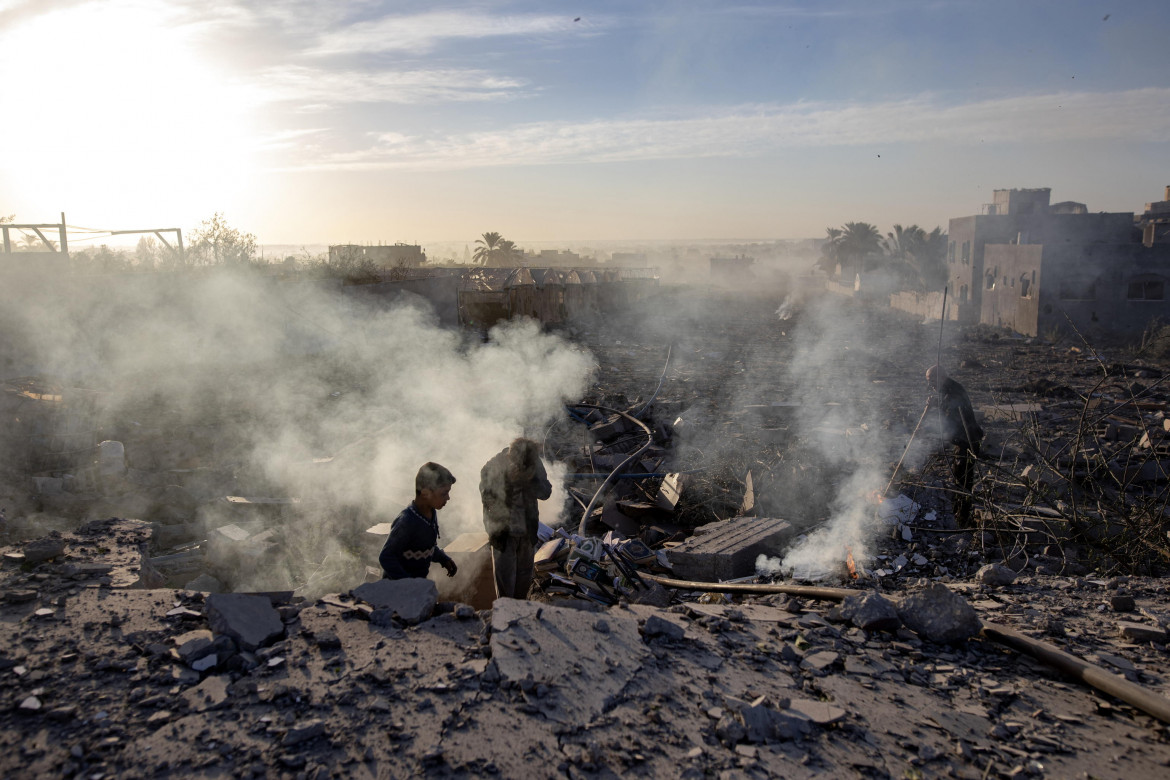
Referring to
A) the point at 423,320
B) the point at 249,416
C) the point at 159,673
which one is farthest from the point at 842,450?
the point at 423,320

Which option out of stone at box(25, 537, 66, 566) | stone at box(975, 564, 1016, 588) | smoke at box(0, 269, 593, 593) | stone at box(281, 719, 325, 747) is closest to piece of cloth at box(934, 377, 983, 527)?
stone at box(975, 564, 1016, 588)

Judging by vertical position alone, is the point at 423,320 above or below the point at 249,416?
above

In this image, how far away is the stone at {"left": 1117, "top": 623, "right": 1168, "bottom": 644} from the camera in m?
3.16

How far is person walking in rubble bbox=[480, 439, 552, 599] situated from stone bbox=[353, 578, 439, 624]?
69cm

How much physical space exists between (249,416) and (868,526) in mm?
7838

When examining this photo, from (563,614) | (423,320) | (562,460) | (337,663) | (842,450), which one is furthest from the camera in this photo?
(423,320)

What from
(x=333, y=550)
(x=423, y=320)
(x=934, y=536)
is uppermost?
(x=423, y=320)

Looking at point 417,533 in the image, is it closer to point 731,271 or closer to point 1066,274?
point 1066,274

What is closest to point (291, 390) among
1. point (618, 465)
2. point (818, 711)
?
point (618, 465)

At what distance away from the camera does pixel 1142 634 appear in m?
3.17

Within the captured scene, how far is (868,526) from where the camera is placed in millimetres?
5688

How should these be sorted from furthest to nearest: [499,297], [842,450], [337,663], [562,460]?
[499,297] → [562,460] → [842,450] → [337,663]

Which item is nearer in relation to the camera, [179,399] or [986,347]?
[179,399]

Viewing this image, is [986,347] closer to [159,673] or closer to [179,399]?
[179,399]
